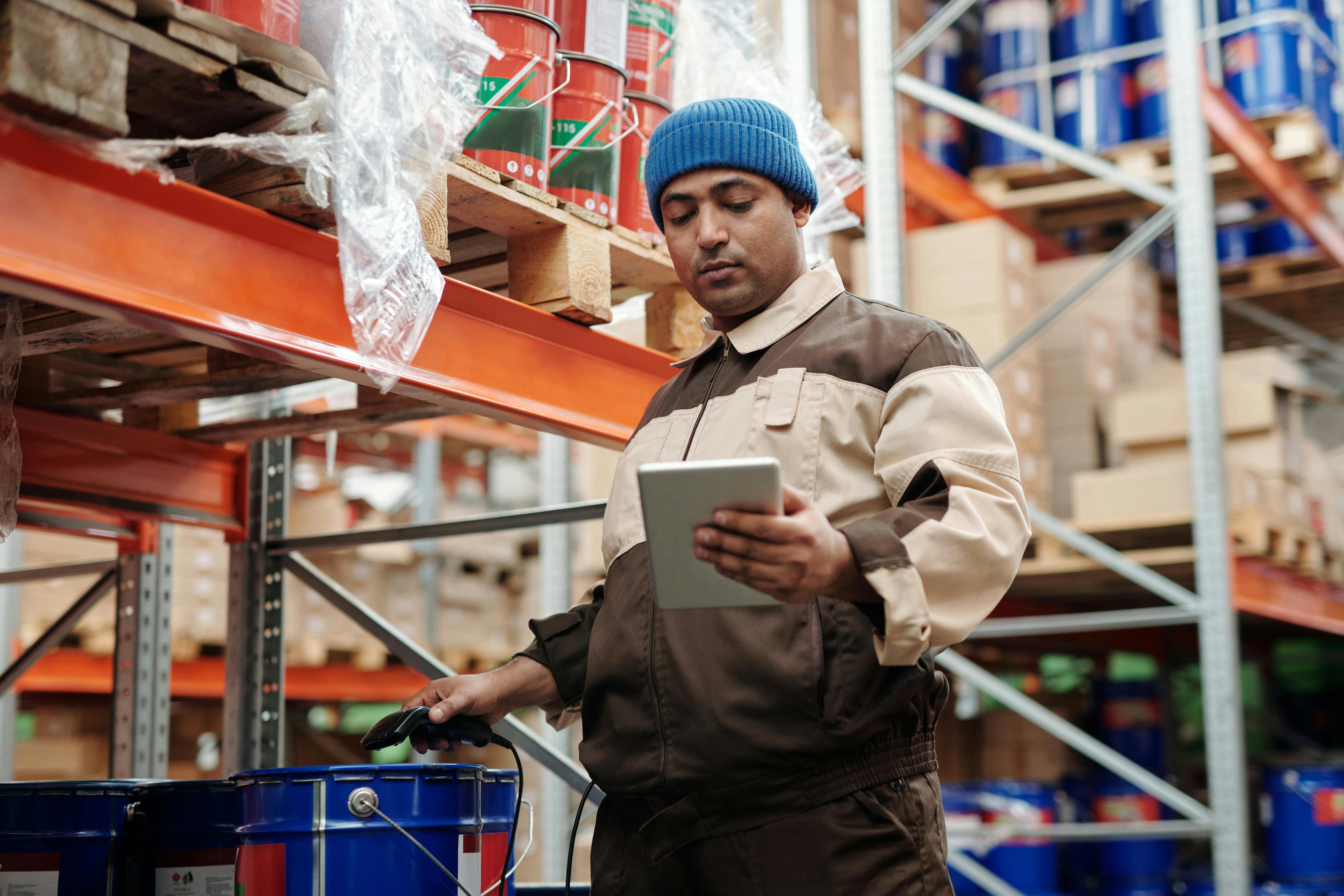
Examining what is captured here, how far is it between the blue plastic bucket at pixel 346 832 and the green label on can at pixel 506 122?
109cm

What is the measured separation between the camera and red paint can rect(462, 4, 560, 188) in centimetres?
236

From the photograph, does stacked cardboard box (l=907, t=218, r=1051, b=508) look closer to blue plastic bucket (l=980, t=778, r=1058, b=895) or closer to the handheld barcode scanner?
blue plastic bucket (l=980, t=778, r=1058, b=895)

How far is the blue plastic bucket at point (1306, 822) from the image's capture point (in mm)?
5887

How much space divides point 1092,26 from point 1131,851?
407 centimetres

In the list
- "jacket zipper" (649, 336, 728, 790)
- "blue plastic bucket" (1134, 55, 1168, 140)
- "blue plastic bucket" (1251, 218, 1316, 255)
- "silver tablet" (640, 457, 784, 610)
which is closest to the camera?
"silver tablet" (640, 457, 784, 610)

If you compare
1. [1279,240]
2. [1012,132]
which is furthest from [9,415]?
[1279,240]

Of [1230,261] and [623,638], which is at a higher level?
[1230,261]

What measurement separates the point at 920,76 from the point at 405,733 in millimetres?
5845

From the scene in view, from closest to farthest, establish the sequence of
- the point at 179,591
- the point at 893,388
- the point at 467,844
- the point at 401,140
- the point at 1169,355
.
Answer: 1. the point at 893,388
2. the point at 401,140
3. the point at 467,844
4. the point at 179,591
5. the point at 1169,355

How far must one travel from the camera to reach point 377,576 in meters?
6.95

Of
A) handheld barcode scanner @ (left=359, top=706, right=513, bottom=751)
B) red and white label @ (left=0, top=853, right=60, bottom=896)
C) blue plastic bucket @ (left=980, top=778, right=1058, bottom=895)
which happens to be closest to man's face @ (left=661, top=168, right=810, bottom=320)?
handheld barcode scanner @ (left=359, top=706, right=513, bottom=751)

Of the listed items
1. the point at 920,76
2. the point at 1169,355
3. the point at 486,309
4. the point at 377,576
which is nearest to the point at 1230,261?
the point at 1169,355

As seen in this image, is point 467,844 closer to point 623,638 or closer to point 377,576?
point 623,638

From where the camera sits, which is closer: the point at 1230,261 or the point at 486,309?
the point at 486,309
